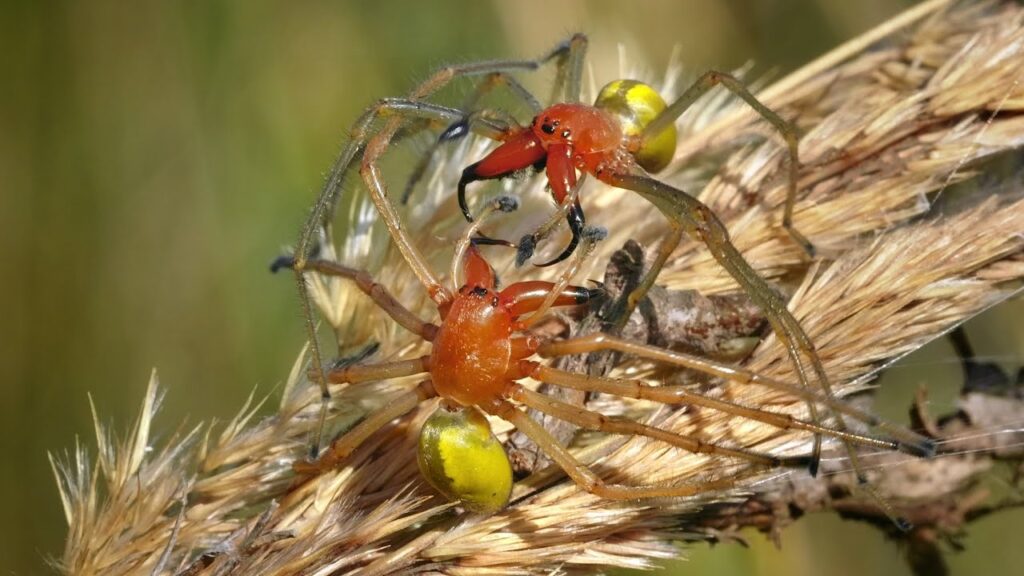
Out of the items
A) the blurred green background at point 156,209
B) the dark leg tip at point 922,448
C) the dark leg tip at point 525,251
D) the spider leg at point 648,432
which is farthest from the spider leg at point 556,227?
the blurred green background at point 156,209

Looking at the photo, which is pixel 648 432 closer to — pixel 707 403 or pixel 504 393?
pixel 707 403

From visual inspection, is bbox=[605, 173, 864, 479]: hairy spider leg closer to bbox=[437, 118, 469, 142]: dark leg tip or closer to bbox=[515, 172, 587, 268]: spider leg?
bbox=[515, 172, 587, 268]: spider leg

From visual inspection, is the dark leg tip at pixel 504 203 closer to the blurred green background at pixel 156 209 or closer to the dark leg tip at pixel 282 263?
the dark leg tip at pixel 282 263

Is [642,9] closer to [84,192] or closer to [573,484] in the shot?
[84,192]

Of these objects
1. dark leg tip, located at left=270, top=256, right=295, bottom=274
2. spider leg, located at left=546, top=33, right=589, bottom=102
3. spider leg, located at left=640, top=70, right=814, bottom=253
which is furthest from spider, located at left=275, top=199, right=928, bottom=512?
spider leg, located at left=546, top=33, right=589, bottom=102

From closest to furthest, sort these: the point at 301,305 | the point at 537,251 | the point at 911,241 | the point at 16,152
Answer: the point at 911,241 → the point at 301,305 → the point at 537,251 → the point at 16,152

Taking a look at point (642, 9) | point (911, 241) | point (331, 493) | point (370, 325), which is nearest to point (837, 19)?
point (642, 9)
